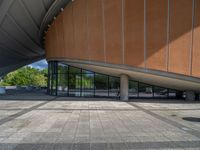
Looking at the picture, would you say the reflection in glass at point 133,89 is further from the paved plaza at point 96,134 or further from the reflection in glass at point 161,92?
the paved plaza at point 96,134

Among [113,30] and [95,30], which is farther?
[95,30]

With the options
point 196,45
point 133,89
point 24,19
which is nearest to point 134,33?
point 196,45

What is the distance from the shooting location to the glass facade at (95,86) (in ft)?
91.3

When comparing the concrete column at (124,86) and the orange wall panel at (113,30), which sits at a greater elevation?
the orange wall panel at (113,30)

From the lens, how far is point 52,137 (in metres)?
8.59

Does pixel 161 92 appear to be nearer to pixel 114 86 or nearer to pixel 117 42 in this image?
pixel 114 86

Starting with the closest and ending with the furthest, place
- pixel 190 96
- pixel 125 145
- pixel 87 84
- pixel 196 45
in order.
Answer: pixel 125 145
pixel 196 45
pixel 190 96
pixel 87 84

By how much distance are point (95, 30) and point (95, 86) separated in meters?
7.34

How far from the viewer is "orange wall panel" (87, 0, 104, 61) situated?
23.3 metres

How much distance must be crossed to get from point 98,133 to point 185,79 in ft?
44.6

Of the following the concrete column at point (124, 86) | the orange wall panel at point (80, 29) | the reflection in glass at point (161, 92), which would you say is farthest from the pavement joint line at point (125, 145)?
the reflection in glass at point (161, 92)

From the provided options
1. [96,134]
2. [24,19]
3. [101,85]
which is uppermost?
[24,19]

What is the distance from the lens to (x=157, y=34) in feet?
68.5

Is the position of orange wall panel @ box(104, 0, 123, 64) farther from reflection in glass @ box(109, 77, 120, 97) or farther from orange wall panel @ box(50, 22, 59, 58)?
orange wall panel @ box(50, 22, 59, 58)
